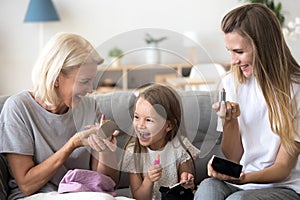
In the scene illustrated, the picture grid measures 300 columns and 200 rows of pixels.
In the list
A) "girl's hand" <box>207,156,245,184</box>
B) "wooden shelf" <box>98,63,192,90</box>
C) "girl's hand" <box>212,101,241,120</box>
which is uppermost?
"wooden shelf" <box>98,63,192,90</box>

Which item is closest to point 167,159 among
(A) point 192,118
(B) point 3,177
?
(A) point 192,118

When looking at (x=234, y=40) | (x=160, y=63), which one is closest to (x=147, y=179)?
(x=160, y=63)

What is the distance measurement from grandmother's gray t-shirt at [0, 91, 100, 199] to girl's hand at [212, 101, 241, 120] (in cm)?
38

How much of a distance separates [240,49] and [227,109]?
7.2 inches

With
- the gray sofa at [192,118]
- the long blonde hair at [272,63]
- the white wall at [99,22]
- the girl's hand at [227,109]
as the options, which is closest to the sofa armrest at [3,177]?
the gray sofa at [192,118]

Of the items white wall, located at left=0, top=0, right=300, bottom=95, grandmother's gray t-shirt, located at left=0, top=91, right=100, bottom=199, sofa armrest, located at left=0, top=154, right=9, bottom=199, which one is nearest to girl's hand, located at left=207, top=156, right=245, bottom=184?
grandmother's gray t-shirt, located at left=0, top=91, right=100, bottom=199

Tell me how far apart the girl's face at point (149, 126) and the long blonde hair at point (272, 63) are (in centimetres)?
31

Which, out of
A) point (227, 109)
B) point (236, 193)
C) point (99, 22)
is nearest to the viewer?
point (236, 193)

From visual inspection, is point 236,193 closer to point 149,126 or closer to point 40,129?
point 149,126

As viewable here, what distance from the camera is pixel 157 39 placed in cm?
153

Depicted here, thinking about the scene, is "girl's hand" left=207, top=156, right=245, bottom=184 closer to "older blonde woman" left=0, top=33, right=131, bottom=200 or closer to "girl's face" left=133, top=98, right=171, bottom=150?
"girl's face" left=133, top=98, right=171, bottom=150

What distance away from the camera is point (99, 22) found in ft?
16.0

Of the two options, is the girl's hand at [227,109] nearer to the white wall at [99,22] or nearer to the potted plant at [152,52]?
the potted plant at [152,52]

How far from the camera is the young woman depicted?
5.17 feet
